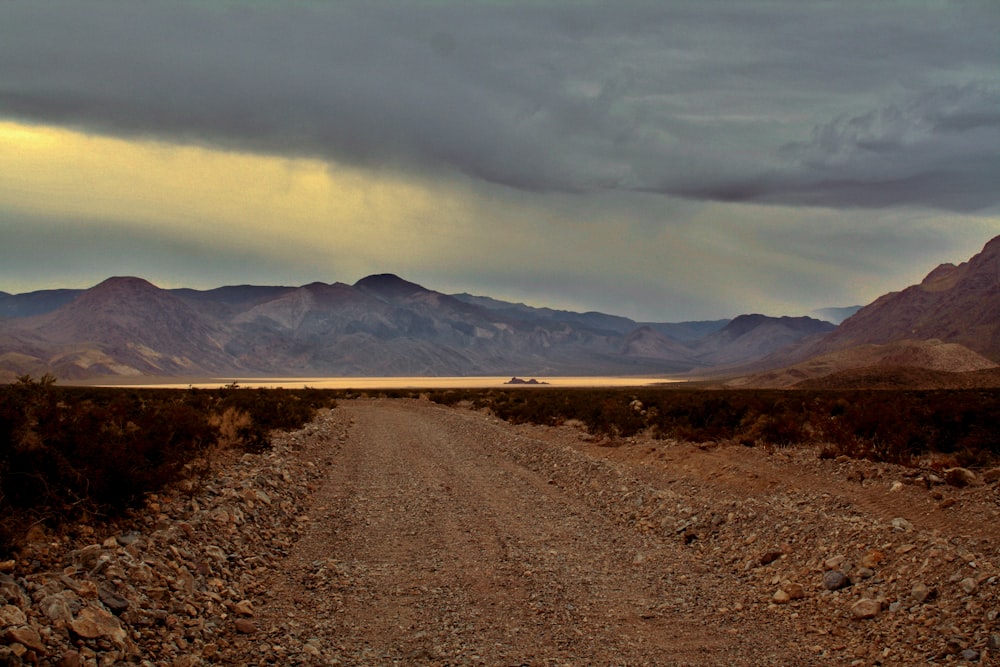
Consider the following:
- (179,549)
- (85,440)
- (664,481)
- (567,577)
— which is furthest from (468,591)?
(664,481)

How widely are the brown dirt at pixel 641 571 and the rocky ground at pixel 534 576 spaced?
1.4 inches

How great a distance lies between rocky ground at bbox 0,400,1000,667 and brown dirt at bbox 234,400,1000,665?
0.03 metres

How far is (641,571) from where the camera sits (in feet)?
33.2

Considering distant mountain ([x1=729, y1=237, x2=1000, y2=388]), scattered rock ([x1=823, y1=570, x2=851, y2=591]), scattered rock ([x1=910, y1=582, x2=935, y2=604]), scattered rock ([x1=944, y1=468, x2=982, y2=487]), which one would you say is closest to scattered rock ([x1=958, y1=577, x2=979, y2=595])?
scattered rock ([x1=910, y1=582, x2=935, y2=604])

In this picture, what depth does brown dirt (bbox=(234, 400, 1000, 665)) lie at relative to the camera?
24.0 feet

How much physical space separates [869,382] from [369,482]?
84.3m

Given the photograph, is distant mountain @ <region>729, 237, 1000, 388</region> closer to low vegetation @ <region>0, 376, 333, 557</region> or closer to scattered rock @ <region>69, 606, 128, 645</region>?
low vegetation @ <region>0, 376, 333, 557</region>

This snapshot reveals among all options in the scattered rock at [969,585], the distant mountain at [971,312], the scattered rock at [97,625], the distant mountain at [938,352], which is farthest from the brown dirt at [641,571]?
the distant mountain at [971,312]

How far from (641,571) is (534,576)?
1.64 m

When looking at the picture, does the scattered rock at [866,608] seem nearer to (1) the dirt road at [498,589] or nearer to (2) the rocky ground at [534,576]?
(2) the rocky ground at [534,576]

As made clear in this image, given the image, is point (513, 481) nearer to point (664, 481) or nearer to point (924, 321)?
point (664, 481)

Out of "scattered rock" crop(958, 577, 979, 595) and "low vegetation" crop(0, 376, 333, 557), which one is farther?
"low vegetation" crop(0, 376, 333, 557)

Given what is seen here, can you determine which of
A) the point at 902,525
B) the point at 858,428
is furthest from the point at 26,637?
the point at 858,428

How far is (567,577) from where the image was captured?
9547 mm
